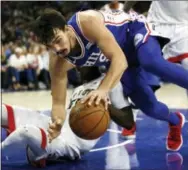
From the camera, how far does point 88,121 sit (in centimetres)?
314

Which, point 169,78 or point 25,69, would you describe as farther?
point 25,69

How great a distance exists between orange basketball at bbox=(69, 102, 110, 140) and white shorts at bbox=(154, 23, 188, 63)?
1519 mm

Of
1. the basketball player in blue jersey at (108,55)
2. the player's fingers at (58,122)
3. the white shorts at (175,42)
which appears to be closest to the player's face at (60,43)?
the basketball player in blue jersey at (108,55)

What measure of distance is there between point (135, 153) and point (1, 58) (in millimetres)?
8958

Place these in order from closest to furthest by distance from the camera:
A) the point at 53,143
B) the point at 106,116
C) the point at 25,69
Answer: the point at 106,116 < the point at 53,143 < the point at 25,69

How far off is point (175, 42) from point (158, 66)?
720mm

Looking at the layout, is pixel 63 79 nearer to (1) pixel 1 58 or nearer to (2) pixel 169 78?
(2) pixel 169 78

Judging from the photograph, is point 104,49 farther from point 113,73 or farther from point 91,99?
point 91,99

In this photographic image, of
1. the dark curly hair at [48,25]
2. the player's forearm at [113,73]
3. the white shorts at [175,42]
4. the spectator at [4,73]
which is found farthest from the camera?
the spectator at [4,73]

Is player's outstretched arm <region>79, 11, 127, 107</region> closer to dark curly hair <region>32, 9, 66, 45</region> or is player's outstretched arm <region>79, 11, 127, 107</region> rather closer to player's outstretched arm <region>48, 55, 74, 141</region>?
dark curly hair <region>32, 9, 66, 45</region>

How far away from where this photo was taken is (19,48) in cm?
1293

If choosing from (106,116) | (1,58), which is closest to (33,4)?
(1,58)

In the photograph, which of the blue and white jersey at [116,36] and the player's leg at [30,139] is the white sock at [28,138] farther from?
the blue and white jersey at [116,36]

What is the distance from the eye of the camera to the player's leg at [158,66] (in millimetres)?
3828
